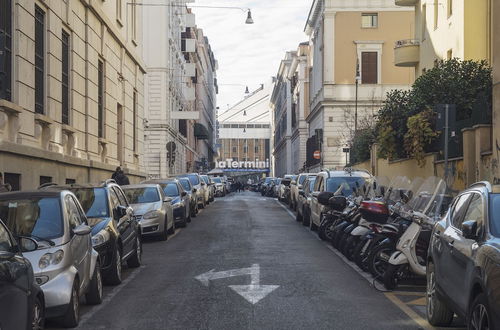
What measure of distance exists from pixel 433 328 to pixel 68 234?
4185mm

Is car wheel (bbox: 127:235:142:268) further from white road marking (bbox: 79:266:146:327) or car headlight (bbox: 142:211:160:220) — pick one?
car headlight (bbox: 142:211:160:220)

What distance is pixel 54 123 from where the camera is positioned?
22266mm

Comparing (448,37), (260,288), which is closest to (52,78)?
(260,288)

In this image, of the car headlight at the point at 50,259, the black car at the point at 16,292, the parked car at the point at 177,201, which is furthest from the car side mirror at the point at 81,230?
the parked car at the point at 177,201

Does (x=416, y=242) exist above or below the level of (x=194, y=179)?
below

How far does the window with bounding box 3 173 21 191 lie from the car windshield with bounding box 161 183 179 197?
6.40 m

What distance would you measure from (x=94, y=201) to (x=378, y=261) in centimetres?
463

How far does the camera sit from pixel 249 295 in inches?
408

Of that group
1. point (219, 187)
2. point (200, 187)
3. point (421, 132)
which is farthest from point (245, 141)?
point (421, 132)

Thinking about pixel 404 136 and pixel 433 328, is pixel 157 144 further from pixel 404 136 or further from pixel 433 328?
pixel 433 328

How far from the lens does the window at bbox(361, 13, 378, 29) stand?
56.4 metres

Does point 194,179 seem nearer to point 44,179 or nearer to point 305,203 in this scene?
point 305,203

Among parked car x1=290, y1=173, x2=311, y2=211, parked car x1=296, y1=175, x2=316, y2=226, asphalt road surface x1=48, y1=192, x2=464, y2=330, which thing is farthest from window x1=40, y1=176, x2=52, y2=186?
parked car x1=290, y1=173, x2=311, y2=211

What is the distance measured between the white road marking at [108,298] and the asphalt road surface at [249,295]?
0.04 ft
